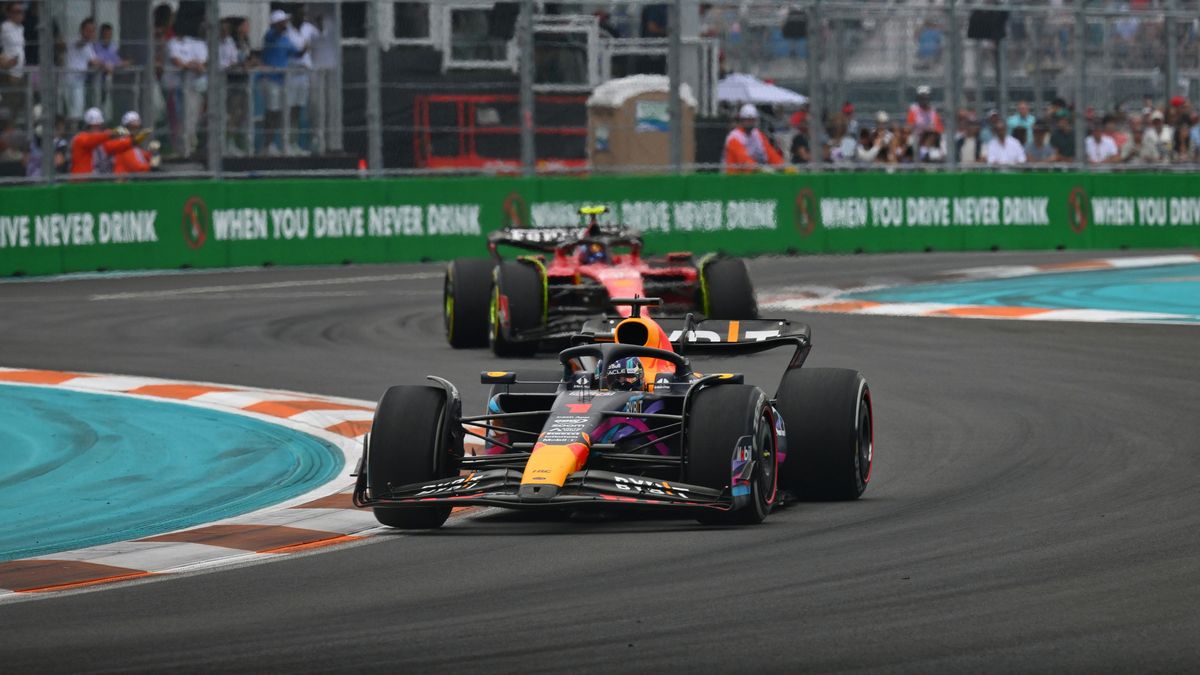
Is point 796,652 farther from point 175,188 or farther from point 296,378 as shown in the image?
point 175,188

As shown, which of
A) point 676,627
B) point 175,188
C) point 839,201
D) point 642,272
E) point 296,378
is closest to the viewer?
point 676,627

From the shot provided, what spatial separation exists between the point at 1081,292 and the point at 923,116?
6.38m

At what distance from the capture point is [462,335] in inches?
650

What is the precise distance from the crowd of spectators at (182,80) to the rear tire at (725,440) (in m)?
15.1

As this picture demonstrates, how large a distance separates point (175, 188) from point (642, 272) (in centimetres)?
908

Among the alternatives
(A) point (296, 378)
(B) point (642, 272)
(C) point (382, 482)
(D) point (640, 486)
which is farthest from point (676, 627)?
(B) point (642, 272)

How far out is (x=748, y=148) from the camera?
26.8m

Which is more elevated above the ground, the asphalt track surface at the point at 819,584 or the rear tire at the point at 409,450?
the rear tire at the point at 409,450

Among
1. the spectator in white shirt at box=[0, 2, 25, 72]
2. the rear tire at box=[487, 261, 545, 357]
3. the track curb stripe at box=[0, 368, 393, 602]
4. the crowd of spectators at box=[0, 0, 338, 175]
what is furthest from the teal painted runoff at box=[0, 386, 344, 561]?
the spectator in white shirt at box=[0, 2, 25, 72]

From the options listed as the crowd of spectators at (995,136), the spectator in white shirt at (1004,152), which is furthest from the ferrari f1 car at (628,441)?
the spectator in white shirt at (1004,152)

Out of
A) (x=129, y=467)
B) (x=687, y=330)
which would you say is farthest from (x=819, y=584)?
(x=129, y=467)

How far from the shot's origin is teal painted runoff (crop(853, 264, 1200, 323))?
800 inches

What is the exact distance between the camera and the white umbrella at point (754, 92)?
2720cm

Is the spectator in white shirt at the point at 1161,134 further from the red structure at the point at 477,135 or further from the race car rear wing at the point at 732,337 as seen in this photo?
the race car rear wing at the point at 732,337
